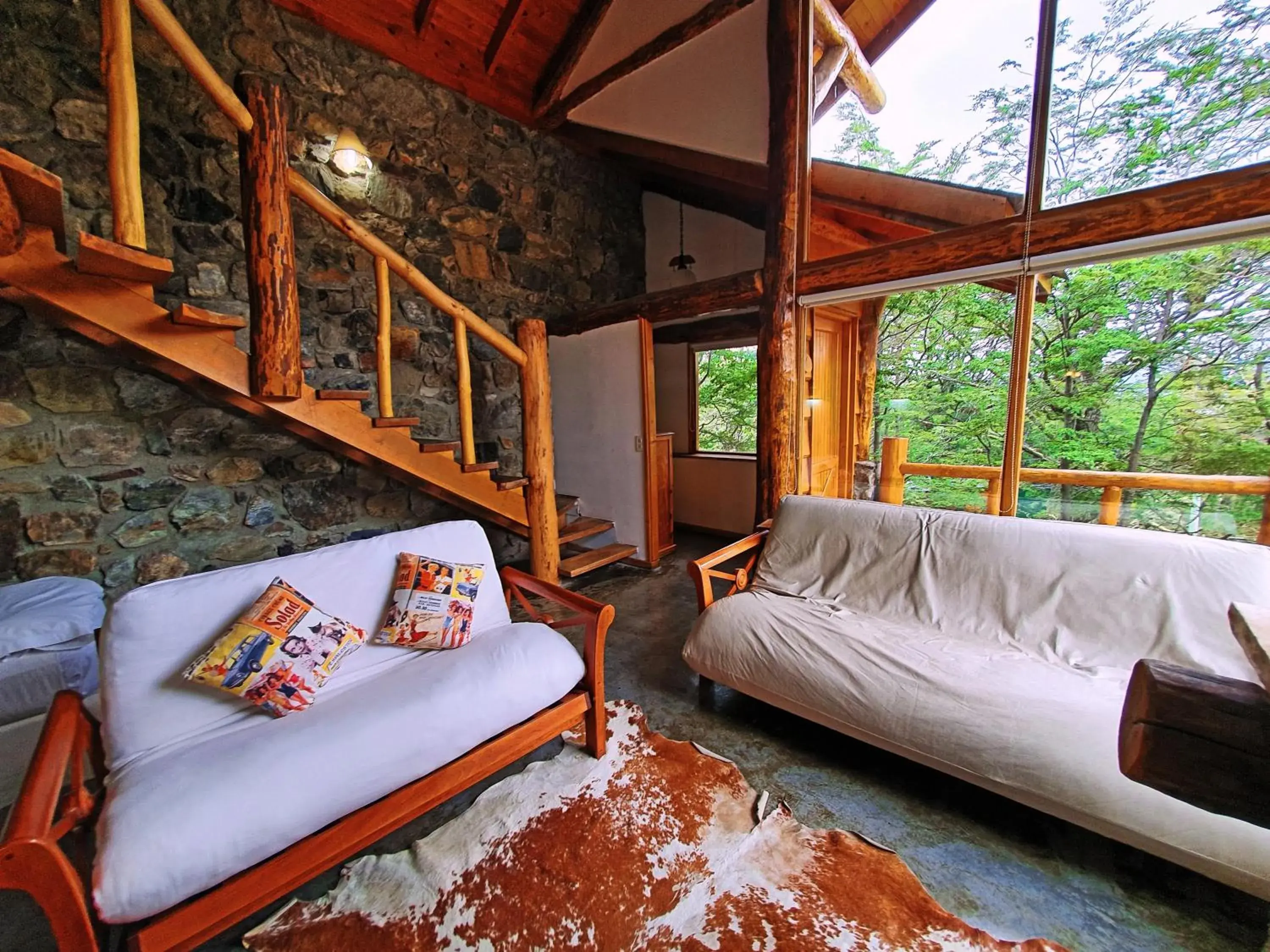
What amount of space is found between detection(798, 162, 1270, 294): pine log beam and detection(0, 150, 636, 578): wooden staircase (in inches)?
98.4

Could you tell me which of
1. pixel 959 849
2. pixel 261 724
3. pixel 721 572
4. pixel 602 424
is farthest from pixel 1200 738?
pixel 602 424

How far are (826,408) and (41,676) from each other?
14.2 feet

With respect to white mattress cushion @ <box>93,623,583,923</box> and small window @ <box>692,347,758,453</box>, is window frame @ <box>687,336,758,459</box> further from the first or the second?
white mattress cushion @ <box>93,623,583,923</box>

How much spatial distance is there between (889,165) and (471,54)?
3.14m

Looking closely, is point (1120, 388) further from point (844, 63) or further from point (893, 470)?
point (844, 63)

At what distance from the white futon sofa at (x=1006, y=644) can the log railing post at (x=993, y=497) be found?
0.59m

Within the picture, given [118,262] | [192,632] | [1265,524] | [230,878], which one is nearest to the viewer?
[230,878]

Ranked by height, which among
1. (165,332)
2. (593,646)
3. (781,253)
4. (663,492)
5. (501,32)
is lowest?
(593,646)

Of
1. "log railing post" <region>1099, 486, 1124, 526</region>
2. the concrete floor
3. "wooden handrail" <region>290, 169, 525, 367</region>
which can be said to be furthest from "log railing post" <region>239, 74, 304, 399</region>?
"log railing post" <region>1099, 486, 1124, 526</region>

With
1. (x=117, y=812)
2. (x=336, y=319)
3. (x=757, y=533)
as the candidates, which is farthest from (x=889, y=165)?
(x=117, y=812)

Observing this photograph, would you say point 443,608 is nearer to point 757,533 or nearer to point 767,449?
point 757,533

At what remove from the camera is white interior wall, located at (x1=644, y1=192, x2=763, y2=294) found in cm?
479

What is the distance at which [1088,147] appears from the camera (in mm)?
2307

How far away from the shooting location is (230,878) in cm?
123
